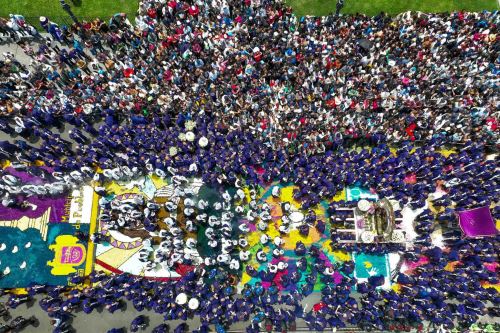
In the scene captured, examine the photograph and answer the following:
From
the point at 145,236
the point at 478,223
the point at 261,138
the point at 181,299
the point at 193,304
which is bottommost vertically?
the point at 193,304

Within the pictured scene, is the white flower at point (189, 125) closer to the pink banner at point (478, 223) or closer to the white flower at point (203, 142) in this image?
the white flower at point (203, 142)

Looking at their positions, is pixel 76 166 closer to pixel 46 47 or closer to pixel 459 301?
pixel 46 47

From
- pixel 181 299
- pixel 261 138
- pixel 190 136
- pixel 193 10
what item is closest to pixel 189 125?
pixel 190 136

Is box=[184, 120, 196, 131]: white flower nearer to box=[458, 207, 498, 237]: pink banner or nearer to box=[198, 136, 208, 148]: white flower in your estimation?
box=[198, 136, 208, 148]: white flower

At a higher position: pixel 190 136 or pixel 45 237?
pixel 190 136

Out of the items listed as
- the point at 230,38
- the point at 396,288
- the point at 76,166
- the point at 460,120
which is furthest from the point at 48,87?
the point at 460,120

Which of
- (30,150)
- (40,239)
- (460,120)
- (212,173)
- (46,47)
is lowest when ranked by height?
(40,239)

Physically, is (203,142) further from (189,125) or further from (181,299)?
(181,299)

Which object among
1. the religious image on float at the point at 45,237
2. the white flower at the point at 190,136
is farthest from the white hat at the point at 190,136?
the religious image on float at the point at 45,237
